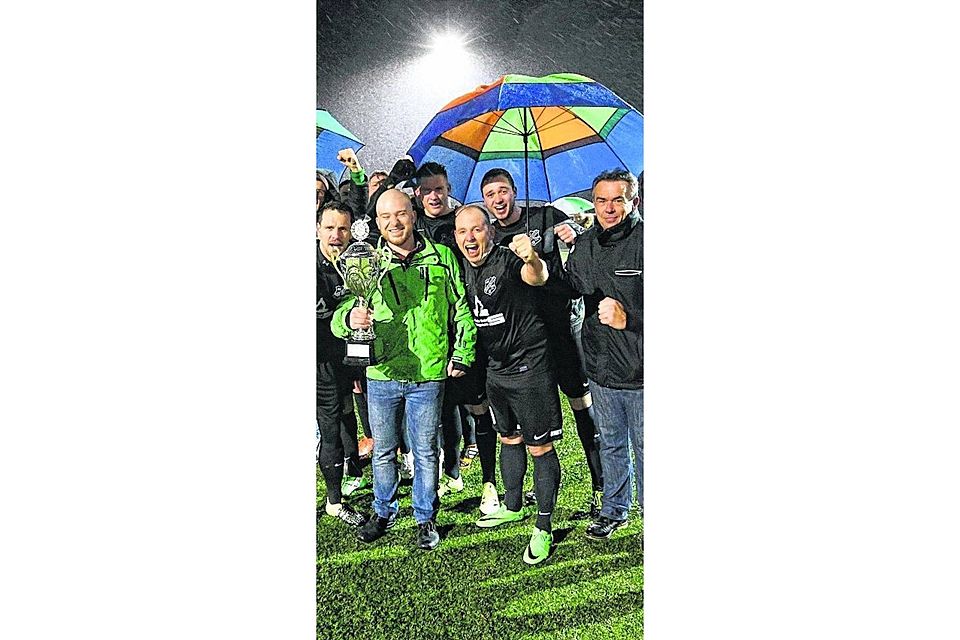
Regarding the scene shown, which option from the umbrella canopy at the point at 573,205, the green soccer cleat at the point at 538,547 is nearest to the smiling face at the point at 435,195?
the umbrella canopy at the point at 573,205

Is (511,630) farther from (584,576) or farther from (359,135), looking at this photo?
(359,135)

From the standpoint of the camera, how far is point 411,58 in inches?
135

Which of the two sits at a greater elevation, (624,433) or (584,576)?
(624,433)

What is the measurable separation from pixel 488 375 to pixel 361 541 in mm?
706

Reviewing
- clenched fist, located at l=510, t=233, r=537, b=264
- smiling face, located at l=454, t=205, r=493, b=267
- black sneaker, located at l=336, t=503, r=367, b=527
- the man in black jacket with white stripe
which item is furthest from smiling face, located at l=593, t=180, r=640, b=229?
black sneaker, located at l=336, t=503, r=367, b=527

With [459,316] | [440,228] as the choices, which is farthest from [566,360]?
[440,228]

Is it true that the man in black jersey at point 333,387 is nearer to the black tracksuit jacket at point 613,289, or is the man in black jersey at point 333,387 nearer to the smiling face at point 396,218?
the smiling face at point 396,218

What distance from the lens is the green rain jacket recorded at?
343 cm

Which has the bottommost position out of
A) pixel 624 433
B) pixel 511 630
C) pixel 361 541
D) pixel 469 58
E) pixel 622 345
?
pixel 511 630

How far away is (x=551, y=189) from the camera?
134 inches

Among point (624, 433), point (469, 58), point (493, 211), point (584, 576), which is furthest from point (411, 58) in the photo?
point (584, 576)

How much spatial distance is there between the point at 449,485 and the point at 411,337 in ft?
1.72

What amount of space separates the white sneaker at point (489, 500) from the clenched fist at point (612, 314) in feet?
2.24

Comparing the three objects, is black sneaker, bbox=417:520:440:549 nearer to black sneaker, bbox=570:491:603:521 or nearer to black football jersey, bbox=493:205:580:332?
black sneaker, bbox=570:491:603:521
